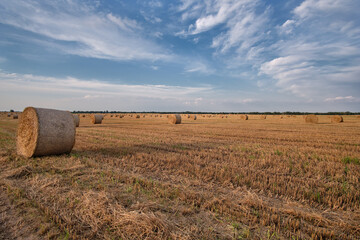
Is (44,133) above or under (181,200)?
above

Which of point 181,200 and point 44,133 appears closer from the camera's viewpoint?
point 181,200

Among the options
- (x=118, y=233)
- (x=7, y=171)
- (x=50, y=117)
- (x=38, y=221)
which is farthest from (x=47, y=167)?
(x=118, y=233)

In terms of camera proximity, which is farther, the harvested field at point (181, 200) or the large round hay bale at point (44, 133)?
the large round hay bale at point (44, 133)

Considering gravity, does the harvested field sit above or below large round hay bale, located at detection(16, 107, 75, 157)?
below

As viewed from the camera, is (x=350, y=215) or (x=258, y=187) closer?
(x=350, y=215)

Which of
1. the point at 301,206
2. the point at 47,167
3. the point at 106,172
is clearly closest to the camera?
the point at 301,206

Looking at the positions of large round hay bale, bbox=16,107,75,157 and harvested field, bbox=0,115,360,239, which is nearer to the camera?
harvested field, bbox=0,115,360,239

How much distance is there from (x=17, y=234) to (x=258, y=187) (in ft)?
13.7

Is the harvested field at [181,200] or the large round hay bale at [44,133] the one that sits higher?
the large round hay bale at [44,133]

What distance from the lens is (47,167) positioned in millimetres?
5633

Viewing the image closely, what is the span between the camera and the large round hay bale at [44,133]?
6871 mm

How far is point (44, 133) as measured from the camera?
695cm

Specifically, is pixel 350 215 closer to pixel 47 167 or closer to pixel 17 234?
pixel 17 234

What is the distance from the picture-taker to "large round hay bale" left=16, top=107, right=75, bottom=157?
6.87 meters
